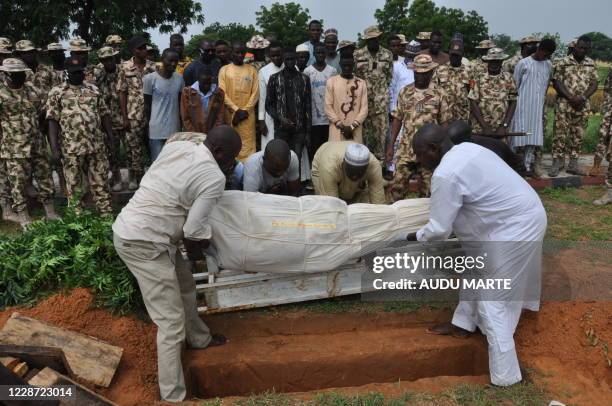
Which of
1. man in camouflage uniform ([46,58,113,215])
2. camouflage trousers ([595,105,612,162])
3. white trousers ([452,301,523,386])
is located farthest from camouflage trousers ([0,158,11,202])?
camouflage trousers ([595,105,612,162])

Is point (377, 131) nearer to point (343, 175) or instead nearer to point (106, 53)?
point (343, 175)

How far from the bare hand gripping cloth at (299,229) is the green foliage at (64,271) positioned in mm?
838

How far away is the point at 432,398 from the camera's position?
142 inches

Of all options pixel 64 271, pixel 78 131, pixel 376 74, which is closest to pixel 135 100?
pixel 78 131

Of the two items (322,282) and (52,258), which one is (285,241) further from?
(52,258)

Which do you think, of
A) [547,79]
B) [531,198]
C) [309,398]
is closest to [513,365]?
[531,198]

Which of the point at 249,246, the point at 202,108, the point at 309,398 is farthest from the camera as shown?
the point at 202,108

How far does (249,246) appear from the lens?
4.13 m

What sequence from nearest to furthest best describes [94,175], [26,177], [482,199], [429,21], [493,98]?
1. [482,199]
2. [94,175]
3. [26,177]
4. [493,98]
5. [429,21]

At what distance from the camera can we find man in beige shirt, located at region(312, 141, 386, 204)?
4949 millimetres

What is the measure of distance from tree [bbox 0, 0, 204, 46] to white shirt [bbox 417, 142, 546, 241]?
12.2 metres

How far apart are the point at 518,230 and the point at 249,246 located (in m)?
2.02

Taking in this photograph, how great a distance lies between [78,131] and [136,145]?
1236 millimetres

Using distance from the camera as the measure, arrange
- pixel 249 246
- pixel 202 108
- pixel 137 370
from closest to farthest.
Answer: pixel 137 370 < pixel 249 246 < pixel 202 108
